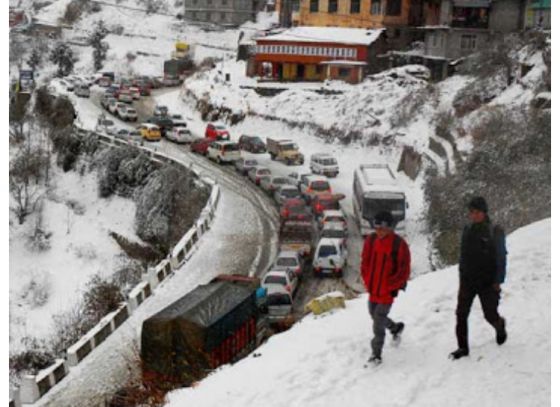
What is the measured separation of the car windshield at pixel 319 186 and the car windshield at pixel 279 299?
14212mm

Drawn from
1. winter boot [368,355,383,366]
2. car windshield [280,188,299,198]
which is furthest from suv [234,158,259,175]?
winter boot [368,355,383,366]

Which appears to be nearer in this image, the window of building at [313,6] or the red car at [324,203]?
the red car at [324,203]

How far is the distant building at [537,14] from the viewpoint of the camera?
178ft

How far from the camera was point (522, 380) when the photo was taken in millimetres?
A: 9531

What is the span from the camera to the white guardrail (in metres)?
20.5

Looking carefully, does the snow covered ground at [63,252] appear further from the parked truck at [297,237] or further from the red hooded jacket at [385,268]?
the red hooded jacket at [385,268]

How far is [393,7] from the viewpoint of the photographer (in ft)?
218

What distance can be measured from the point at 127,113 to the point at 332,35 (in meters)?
18.4

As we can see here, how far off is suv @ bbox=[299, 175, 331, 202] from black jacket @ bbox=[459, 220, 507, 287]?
89.1 ft

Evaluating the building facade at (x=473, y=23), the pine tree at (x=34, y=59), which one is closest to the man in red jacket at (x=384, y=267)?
the building facade at (x=473, y=23)

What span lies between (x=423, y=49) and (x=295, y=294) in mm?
40649

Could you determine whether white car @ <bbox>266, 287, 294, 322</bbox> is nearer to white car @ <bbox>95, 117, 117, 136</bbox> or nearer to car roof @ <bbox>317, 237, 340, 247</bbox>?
car roof @ <bbox>317, 237, 340, 247</bbox>
